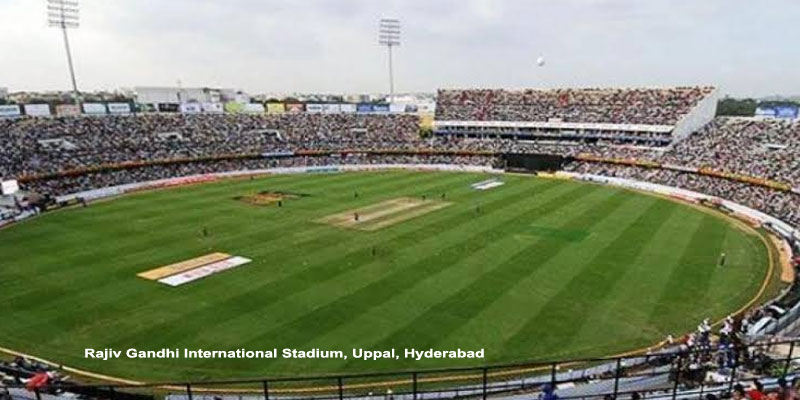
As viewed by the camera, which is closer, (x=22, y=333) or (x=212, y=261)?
(x=22, y=333)

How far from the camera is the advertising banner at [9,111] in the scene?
6758 centimetres

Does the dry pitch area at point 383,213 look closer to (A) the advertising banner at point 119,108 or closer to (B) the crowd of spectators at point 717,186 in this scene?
(B) the crowd of spectators at point 717,186

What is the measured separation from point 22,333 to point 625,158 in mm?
61989

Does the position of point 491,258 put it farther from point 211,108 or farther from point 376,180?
point 211,108

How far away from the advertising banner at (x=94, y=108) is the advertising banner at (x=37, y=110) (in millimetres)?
4455

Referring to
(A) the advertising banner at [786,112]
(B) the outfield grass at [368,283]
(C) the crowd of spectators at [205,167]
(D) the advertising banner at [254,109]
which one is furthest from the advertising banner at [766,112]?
(D) the advertising banner at [254,109]

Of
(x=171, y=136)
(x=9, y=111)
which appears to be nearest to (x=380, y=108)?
(x=171, y=136)

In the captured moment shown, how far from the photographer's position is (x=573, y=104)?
267 ft

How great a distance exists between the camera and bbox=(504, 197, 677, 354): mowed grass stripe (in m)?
22.6

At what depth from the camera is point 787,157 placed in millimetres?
54094

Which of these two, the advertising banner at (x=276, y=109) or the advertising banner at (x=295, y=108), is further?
the advertising banner at (x=295, y=108)

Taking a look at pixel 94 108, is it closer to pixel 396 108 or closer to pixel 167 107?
pixel 167 107

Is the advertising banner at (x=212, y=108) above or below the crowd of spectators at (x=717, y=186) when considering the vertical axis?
above

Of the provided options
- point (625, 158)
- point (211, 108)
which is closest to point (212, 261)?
point (625, 158)
